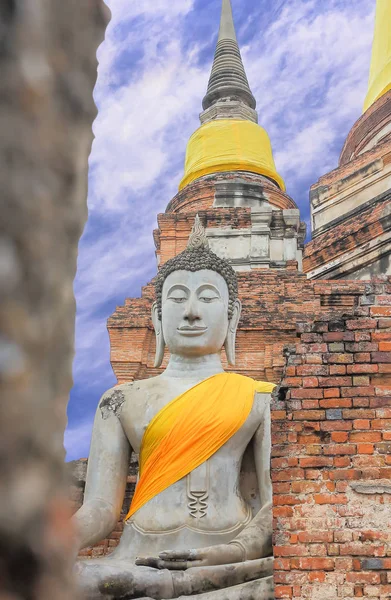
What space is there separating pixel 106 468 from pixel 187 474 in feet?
1.94

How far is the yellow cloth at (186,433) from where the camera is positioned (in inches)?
196

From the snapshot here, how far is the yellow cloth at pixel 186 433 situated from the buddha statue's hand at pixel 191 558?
1.93 ft

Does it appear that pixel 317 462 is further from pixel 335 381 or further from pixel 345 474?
pixel 335 381

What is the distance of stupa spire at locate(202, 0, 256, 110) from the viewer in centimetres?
1664

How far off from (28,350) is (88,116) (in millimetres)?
216

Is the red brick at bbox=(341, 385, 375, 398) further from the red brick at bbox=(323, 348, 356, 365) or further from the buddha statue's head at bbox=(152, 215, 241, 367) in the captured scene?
the buddha statue's head at bbox=(152, 215, 241, 367)

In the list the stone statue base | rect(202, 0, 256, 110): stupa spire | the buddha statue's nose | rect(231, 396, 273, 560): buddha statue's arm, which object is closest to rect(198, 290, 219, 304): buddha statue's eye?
the buddha statue's nose

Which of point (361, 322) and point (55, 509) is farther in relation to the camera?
point (361, 322)

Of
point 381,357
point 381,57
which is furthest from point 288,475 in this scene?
point 381,57

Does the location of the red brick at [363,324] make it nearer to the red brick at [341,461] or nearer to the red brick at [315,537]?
the red brick at [341,461]

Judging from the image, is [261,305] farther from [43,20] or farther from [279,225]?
[43,20]

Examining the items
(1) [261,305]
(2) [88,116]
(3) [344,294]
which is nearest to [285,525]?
(2) [88,116]

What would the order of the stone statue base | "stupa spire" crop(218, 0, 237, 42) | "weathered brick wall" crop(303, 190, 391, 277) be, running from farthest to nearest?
"stupa spire" crop(218, 0, 237, 42) → "weathered brick wall" crop(303, 190, 391, 277) → the stone statue base

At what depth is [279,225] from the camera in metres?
12.4
